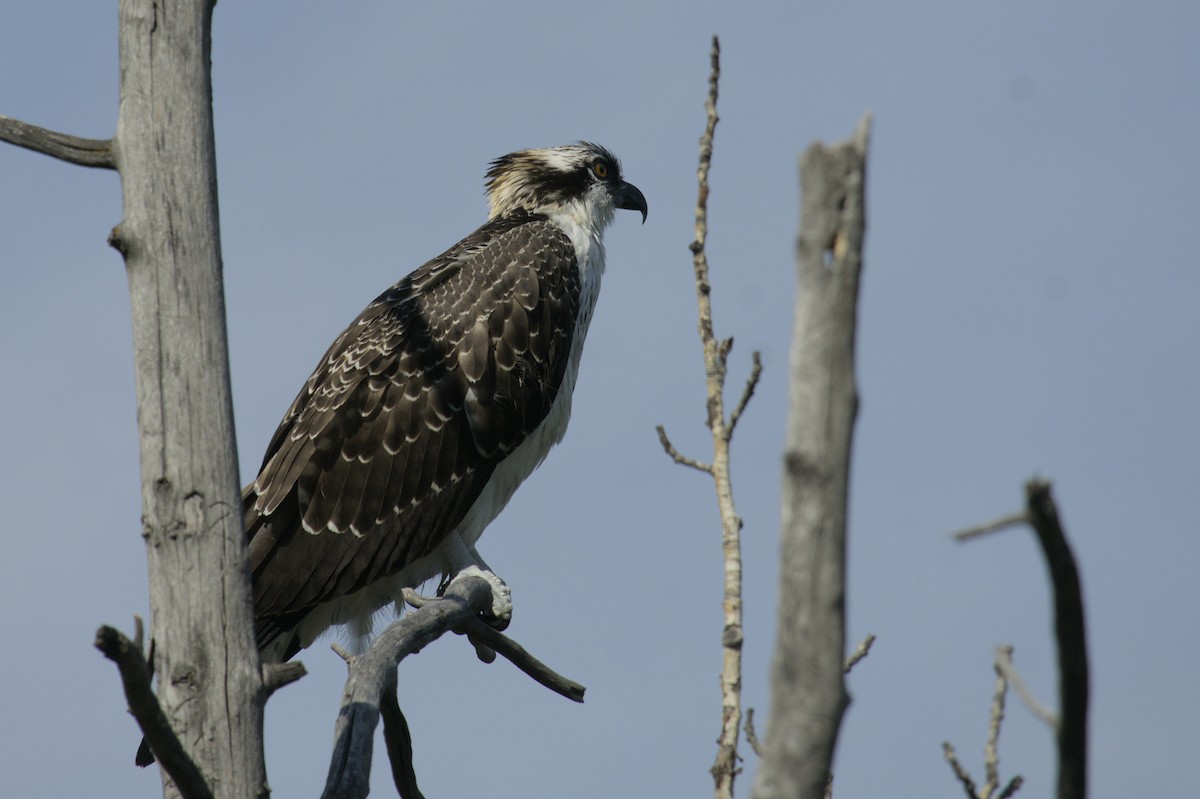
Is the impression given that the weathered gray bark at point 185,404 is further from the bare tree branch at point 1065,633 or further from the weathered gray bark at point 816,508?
the bare tree branch at point 1065,633

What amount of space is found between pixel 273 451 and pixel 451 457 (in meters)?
0.99

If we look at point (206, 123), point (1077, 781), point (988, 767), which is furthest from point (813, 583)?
point (206, 123)

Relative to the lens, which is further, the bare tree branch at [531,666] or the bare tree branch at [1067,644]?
the bare tree branch at [531,666]

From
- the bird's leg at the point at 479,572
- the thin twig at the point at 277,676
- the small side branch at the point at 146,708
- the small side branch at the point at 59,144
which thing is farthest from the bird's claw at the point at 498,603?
the small side branch at the point at 146,708

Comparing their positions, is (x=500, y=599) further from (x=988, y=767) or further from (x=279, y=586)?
(x=988, y=767)

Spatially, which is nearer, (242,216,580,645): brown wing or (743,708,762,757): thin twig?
(743,708,762,757): thin twig

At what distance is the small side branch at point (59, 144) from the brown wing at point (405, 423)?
2429 millimetres

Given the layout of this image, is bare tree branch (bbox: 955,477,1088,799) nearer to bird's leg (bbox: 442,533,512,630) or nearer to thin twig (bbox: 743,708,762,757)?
thin twig (bbox: 743,708,762,757)

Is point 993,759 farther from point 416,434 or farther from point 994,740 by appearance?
point 416,434

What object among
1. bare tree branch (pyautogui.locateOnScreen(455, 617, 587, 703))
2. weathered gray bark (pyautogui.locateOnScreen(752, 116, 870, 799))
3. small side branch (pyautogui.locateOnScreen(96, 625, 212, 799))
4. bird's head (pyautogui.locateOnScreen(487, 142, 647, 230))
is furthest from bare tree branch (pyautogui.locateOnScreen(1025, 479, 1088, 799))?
bird's head (pyautogui.locateOnScreen(487, 142, 647, 230))

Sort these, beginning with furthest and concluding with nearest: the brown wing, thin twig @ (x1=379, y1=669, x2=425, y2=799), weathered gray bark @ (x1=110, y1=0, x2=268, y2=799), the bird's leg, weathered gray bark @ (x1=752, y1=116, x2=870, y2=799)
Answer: the bird's leg
the brown wing
thin twig @ (x1=379, y1=669, x2=425, y2=799)
weathered gray bark @ (x1=110, y1=0, x2=268, y2=799)
weathered gray bark @ (x1=752, y1=116, x2=870, y2=799)

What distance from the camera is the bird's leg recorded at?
7551 millimetres

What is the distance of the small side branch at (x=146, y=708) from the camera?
3.57m

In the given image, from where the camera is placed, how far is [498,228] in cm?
893
